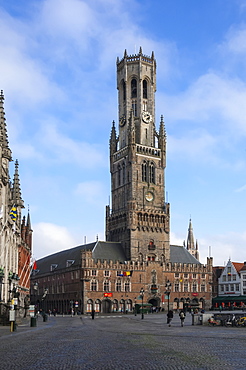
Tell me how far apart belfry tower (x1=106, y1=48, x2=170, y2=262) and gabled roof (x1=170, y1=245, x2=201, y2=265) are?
6.43m

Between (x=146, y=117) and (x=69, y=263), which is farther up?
(x=146, y=117)

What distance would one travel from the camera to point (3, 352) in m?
23.5

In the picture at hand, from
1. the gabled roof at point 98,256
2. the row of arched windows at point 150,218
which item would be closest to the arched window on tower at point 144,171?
the row of arched windows at point 150,218

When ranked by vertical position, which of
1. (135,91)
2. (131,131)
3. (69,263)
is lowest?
(69,263)

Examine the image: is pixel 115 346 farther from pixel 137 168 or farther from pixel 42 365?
pixel 137 168

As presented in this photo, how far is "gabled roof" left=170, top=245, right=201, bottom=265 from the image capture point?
428ft

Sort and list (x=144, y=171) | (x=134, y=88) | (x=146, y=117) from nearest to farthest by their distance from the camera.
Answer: (x=144, y=171) → (x=146, y=117) → (x=134, y=88)

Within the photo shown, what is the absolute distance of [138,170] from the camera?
126 meters

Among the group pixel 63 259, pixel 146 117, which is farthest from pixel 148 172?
pixel 63 259

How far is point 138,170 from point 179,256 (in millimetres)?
25775

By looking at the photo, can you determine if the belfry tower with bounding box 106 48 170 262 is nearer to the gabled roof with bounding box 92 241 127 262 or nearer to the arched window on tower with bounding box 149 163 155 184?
the arched window on tower with bounding box 149 163 155 184

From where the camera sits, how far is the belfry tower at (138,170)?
12212 centimetres

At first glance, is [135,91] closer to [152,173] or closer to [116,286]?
[152,173]

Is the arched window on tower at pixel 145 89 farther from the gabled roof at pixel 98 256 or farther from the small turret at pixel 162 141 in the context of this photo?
the gabled roof at pixel 98 256
